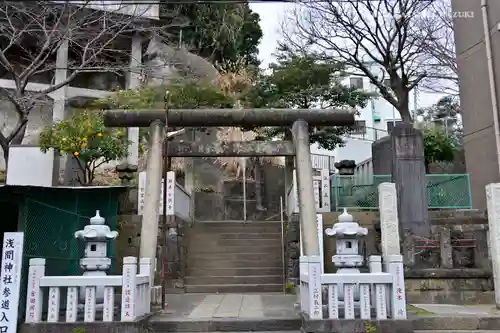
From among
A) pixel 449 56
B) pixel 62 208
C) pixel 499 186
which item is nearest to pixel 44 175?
pixel 62 208

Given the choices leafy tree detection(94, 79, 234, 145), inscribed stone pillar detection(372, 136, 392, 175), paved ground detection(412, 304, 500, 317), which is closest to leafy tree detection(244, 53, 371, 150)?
leafy tree detection(94, 79, 234, 145)

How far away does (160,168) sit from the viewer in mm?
9875

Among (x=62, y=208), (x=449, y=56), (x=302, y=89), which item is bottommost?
(x=62, y=208)

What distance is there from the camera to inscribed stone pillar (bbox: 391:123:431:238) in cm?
A: 1159

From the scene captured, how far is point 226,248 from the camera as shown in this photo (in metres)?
14.6

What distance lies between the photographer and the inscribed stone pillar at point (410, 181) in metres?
11.6

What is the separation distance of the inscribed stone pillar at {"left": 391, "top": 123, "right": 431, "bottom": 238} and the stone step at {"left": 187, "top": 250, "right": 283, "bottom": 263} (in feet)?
14.0

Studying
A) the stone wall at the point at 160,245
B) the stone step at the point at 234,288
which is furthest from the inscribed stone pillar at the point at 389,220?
the stone wall at the point at 160,245

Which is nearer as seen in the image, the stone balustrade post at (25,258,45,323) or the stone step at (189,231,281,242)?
the stone balustrade post at (25,258,45,323)

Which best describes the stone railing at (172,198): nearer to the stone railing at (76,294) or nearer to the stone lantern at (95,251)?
the stone lantern at (95,251)

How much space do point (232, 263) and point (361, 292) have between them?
7.04 meters

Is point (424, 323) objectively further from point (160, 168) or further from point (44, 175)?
point (44, 175)

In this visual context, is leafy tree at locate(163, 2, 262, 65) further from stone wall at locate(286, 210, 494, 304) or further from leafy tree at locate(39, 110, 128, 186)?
stone wall at locate(286, 210, 494, 304)

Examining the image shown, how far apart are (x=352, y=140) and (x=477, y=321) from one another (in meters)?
24.2
